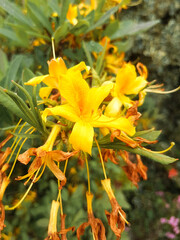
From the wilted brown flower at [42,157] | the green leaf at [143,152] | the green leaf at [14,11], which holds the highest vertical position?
the green leaf at [14,11]

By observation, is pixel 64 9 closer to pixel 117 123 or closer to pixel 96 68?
pixel 96 68

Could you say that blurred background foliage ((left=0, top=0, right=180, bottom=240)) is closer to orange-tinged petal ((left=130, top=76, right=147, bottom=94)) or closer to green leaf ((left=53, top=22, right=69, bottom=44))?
green leaf ((left=53, top=22, right=69, bottom=44))

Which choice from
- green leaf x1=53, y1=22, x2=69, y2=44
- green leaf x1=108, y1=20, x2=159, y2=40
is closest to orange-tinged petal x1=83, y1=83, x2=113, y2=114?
green leaf x1=53, y1=22, x2=69, y2=44

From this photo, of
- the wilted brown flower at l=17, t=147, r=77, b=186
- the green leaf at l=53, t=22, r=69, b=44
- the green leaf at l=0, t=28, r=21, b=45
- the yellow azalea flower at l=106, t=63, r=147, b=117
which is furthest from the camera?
the green leaf at l=0, t=28, r=21, b=45

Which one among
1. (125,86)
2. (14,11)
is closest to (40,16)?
(14,11)

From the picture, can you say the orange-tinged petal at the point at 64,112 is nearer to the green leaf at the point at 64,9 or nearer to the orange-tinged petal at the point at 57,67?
the orange-tinged petal at the point at 57,67

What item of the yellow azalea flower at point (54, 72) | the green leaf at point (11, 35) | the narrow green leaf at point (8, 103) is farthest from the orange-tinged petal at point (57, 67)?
the green leaf at point (11, 35)
